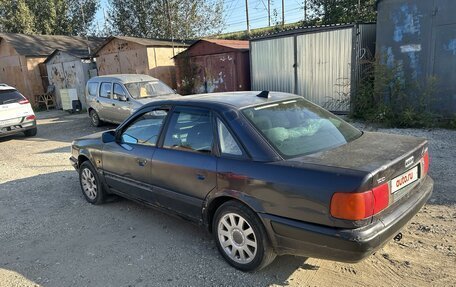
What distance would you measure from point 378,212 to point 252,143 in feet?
3.66

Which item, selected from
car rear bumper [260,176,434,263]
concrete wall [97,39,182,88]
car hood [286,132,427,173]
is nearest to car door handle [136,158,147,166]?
car rear bumper [260,176,434,263]

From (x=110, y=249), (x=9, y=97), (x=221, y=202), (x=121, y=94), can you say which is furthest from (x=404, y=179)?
(x=9, y=97)

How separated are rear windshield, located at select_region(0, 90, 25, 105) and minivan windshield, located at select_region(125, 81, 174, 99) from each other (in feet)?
10.9

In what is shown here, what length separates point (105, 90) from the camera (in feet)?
A: 38.0

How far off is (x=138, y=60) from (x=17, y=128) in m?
6.74

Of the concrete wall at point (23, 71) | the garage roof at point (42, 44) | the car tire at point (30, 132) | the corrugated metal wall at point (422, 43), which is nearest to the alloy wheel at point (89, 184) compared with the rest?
the car tire at point (30, 132)

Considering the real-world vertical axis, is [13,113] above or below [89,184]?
above

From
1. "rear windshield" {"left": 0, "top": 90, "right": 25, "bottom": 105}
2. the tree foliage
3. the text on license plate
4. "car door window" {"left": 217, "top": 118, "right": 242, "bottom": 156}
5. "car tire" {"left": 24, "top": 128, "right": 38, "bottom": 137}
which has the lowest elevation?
"car tire" {"left": 24, "top": 128, "right": 38, "bottom": 137}

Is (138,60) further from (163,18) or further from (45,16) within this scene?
(45,16)

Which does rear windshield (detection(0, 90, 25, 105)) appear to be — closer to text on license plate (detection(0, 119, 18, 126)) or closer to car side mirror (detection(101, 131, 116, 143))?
text on license plate (detection(0, 119, 18, 126))

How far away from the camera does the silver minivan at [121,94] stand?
1044 centimetres

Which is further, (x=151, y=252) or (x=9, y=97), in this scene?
(x=9, y=97)

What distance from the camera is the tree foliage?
31281 mm

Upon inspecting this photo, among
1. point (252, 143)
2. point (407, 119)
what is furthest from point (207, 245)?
point (407, 119)
